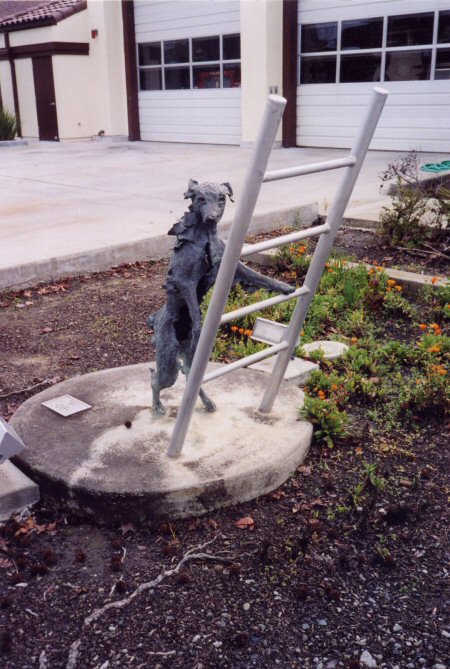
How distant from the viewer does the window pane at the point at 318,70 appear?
1527 centimetres

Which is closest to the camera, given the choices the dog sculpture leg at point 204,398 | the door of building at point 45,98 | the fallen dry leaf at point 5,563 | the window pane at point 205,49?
the fallen dry leaf at point 5,563

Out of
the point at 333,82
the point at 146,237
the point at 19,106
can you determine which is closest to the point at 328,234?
the point at 146,237

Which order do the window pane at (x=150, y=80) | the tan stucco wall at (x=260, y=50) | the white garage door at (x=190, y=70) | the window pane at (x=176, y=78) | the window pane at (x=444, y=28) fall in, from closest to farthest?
the window pane at (x=444, y=28), the tan stucco wall at (x=260, y=50), the white garage door at (x=190, y=70), the window pane at (x=176, y=78), the window pane at (x=150, y=80)

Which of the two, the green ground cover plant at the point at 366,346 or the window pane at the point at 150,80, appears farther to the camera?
the window pane at the point at 150,80

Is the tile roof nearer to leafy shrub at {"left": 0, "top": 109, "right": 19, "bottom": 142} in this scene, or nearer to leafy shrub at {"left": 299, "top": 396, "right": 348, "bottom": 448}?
leafy shrub at {"left": 0, "top": 109, "right": 19, "bottom": 142}

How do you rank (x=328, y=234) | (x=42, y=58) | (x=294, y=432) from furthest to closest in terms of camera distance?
1. (x=42, y=58)
2. (x=294, y=432)
3. (x=328, y=234)

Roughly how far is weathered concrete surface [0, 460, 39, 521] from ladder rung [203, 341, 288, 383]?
0.93 meters

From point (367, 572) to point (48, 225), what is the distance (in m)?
6.43

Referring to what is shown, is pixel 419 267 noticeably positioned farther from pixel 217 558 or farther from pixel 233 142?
pixel 233 142

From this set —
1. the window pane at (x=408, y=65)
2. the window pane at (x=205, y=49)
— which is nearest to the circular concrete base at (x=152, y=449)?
the window pane at (x=408, y=65)

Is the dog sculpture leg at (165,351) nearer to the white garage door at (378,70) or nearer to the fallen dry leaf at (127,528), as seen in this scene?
the fallen dry leaf at (127,528)

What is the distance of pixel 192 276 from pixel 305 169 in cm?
68

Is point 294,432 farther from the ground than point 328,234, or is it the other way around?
point 328,234

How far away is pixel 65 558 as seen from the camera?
2.76 metres
